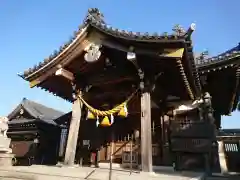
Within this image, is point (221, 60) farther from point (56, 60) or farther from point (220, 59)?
point (56, 60)

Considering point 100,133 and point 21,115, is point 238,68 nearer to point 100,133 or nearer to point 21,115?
point 100,133

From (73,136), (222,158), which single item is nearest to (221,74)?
(222,158)

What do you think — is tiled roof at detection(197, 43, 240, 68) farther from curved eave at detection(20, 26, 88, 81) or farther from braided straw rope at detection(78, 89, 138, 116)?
curved eave at detection(20, 26, 88, 81)

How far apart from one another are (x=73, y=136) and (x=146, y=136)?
10.7ft

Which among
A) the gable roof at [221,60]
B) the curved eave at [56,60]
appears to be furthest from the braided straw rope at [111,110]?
the gable roof at [221,60]

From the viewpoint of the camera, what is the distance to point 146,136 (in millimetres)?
7367

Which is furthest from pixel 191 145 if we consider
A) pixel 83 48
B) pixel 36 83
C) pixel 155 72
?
pixel 36 83

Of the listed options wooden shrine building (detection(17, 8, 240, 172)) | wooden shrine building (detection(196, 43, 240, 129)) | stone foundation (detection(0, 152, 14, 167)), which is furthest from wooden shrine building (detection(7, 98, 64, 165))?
wooden shrine building (detection(196, 43, 240, 129))

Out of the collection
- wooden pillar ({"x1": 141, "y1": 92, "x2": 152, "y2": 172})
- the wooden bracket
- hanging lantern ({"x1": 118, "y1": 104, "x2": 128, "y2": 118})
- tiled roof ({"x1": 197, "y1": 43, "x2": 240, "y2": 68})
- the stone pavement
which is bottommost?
the stone pavement

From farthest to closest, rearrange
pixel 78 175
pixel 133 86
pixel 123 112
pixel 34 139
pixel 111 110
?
pixel 34 139 → pixel 133 86 → pixel 111 110 → pixel 123 112 → pixel 78 175

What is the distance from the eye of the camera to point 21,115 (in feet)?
76.3

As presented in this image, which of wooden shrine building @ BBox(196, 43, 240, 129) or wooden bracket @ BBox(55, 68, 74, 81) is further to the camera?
wooden shrine building @ BBox(196, 43, 240, 129)

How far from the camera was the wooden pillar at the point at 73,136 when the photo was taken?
8383mm

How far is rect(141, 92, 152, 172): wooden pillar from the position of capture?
696cm
